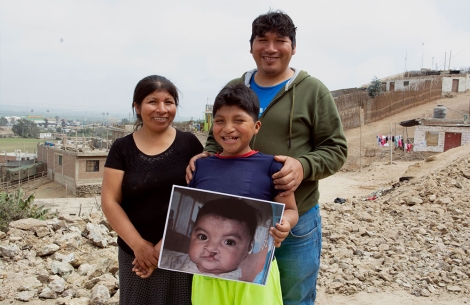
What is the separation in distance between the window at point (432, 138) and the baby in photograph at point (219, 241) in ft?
72.4

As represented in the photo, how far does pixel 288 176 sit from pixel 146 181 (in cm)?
76

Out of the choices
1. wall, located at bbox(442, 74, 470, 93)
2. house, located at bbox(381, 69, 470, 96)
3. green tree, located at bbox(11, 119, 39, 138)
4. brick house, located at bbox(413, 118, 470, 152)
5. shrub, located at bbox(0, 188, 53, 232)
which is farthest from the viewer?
green tree, located at bbox(11, 119, 39, 138)

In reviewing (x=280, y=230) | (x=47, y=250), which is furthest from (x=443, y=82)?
(x=280, y=230)

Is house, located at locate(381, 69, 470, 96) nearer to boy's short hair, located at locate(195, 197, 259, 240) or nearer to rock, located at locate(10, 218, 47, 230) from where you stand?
rock, located at locate(10, 218, 47, 230)

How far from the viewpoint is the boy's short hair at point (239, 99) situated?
1.93 m

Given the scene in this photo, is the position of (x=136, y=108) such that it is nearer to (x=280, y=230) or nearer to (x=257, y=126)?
(x=257, y=126)

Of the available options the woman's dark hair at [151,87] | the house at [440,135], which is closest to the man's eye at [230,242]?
the woman's dark hair at [151,87]

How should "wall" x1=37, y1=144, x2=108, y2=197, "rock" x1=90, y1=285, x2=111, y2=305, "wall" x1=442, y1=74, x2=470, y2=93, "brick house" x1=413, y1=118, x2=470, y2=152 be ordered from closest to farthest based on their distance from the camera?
"rock" x1=90, y1=285, x2=111, y2=305, "brick house" x1=413, y1=118, x2=470, y2=152, "wall" x1=37, y1=144, x2=108, y2=197, "wall" x1=442, y1=74, x2=470, y2=93

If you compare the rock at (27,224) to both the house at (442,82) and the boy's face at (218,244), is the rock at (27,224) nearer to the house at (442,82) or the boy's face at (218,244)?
the boy's face at (218,244)

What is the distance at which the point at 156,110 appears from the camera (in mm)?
2197

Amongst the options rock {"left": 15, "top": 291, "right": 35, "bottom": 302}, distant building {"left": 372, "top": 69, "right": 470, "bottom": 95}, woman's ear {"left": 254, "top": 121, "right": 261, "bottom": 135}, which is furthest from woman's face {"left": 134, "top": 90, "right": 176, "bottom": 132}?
distant building {"left": 372, "top": 69, "right": 470, "bottom": 95}

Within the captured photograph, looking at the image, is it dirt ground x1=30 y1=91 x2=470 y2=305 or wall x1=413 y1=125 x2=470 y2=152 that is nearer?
dirt ground x1=30 y1=91 x2=470 y2=305

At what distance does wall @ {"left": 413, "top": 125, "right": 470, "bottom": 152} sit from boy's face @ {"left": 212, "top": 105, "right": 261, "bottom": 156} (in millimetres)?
21606

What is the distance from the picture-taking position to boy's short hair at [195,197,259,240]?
1841 millimetres
